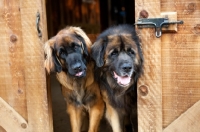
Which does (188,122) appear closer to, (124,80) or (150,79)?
(150,79)

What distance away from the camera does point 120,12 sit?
10.5 meters

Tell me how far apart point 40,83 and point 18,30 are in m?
0.51

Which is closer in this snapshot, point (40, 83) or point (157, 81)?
point (157, 81)

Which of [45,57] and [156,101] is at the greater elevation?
[45,57]

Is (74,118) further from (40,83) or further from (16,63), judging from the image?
(16,63)

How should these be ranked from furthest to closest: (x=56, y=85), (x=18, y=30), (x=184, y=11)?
(x=56, y=85) → (x=18, y=30) → (x=184, y=11)

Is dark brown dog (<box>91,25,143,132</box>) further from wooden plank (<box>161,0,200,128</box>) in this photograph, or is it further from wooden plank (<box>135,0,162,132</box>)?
wooden plank (<box>161,0,200,128</box>)

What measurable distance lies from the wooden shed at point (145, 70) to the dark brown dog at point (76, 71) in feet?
0.52

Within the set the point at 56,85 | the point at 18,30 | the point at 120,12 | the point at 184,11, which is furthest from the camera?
the point at 120,12

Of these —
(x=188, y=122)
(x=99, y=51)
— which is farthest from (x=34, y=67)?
(x=188, y=122)

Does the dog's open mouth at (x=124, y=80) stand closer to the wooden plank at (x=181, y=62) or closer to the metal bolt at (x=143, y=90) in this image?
the metal bolt at (x=143, y=90)

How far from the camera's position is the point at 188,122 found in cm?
246

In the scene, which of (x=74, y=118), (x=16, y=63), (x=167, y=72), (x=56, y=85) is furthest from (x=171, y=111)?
(x=56, y=85)

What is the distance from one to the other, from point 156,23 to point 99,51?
53cm
